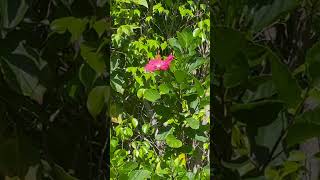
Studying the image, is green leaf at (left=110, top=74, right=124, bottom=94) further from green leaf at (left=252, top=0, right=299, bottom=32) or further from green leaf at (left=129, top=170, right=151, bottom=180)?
green leaf at (left=252, top=0, right=299, bottom=32)

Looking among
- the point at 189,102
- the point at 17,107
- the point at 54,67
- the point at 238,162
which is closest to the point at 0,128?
the point at 17,107

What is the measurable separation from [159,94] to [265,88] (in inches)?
51.7

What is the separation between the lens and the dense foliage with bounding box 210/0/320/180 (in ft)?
4.12

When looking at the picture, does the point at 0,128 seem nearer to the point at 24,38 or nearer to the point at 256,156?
the point at 24,38

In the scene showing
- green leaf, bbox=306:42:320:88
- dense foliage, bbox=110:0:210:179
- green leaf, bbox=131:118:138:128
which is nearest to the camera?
green leaf, bbox=306:42:320:88

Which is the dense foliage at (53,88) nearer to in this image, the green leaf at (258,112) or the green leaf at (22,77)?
the green leaf at (22,77)

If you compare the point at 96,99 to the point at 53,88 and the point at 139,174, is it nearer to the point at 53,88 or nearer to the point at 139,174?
the point at 53,88

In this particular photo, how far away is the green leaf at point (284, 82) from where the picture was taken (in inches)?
49.4

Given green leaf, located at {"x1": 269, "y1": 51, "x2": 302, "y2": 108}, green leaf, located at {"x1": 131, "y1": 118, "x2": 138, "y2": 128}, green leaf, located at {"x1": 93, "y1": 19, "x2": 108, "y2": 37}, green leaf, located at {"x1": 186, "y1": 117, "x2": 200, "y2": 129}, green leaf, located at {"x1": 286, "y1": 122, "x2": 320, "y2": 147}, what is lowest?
green leaf, located at {"x1": 131, "y1": 118, "x2": 138, "y2": 128}

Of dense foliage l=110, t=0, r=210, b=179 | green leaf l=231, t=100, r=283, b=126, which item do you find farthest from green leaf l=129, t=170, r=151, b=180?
green leaf l=231, t=100, r=283, b=126

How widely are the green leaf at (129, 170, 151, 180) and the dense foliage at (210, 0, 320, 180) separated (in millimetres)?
1095

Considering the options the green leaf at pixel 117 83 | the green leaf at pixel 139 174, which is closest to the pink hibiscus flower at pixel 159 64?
the green leaf at pixel 117 83

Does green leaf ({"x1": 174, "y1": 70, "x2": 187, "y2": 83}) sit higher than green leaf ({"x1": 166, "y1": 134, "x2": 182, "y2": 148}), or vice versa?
green leaf ({"x1": 174, "y1": 70, "x2": 187, "y2": 83})

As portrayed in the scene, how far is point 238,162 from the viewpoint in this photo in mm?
1312
